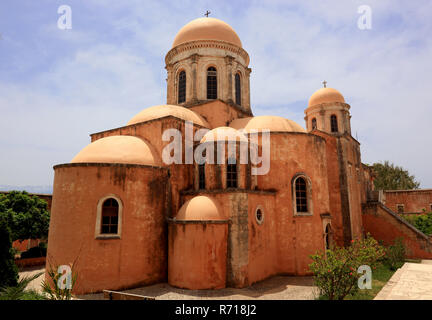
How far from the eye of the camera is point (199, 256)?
9727 millimetres

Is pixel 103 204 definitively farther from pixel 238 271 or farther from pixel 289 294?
pixel 289 294

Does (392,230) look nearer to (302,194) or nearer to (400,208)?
(302,194)

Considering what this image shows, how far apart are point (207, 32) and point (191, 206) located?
11.2 metres

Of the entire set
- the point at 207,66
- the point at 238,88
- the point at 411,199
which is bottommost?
the point at 411,199

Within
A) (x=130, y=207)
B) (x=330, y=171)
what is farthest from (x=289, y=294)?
(x=330, y=171)

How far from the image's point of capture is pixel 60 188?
32.9ft

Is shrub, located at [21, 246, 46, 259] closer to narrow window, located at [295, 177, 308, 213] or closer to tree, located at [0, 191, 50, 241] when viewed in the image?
tree, located at [0, 191, 50, 241]

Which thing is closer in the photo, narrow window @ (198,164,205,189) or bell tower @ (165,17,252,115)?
narrow window @ (198,164,205,189)

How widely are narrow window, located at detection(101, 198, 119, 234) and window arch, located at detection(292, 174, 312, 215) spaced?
7.50m

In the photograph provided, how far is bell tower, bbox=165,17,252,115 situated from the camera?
1623cm

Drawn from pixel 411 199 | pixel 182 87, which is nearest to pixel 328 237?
pixel 182 87

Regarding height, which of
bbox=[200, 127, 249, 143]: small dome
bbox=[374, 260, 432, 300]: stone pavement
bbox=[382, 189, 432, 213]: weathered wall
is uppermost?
bbox=[200, 127, 249, 143]: small dome

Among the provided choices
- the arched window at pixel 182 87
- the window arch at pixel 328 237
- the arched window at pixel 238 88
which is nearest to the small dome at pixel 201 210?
the window arch at pixel 328 237

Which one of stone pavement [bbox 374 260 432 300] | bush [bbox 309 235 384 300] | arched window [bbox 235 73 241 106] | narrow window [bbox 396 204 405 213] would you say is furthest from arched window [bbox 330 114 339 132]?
bush [bbox 309 235 384 300]
